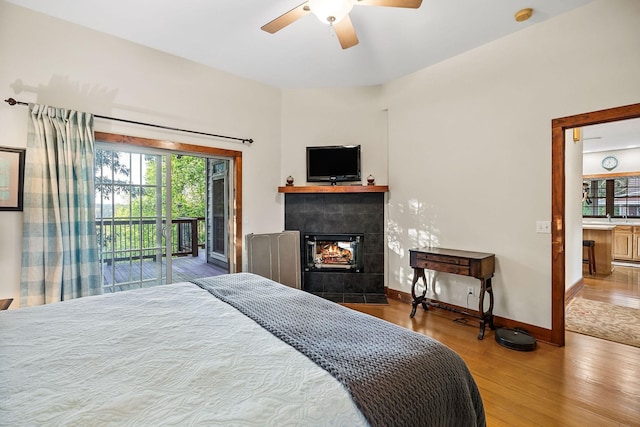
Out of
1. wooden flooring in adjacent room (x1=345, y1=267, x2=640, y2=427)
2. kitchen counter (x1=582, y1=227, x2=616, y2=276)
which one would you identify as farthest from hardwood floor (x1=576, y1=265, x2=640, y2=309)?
wooden flooring in adjacent room (x1=345, y1=267, x2=640, y2=427)

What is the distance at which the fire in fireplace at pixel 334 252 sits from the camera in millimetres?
4379

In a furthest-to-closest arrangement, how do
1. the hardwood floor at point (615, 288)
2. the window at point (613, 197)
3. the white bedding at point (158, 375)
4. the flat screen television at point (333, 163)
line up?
the window at point (613, 197) → the flat screen television at point (333, 163) → the hardwood floor at point (615, 288) → the white bedding at point (158, 375)

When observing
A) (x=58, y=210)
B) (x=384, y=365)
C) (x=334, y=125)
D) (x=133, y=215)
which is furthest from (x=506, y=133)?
(x=58, y=210)

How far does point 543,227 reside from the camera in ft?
9.50

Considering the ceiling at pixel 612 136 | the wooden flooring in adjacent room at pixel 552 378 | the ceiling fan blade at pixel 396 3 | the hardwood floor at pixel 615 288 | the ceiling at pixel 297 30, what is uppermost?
the ceiling at pixel 297 30

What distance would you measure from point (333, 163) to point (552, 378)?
10.6ft

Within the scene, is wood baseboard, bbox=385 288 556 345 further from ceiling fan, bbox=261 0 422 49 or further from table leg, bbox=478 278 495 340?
ceiling fan, bbox=261 0 422 49

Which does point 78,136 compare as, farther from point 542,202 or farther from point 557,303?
point 557,303

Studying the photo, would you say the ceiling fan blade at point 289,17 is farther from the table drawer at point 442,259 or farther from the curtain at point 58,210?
the table drawer at point 442,259

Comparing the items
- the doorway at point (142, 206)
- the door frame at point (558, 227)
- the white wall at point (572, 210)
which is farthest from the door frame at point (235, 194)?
the white wall at point (572, 210)

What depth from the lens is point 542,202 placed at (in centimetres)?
290

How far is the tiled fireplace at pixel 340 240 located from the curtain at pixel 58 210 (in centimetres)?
236

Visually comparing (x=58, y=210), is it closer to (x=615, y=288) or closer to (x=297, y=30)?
(x=297, y=30)

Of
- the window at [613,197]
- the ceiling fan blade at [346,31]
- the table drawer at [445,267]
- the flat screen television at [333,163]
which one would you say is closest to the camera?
the ceiling fan blade at [346,31]
